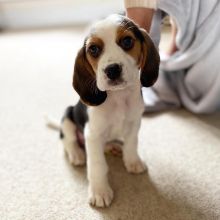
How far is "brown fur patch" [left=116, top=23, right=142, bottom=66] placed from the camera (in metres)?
0.99

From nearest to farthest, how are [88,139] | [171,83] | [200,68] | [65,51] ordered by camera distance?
[88,139]
[200,68]
[171,83]
[65,51]

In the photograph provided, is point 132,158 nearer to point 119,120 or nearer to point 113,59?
point 119,120

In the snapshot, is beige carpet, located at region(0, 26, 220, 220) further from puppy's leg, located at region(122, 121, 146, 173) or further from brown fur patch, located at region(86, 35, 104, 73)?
brown fur patch, located at region(86, 35, 104, 73)

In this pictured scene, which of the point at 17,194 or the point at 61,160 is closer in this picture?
the point at 17,194

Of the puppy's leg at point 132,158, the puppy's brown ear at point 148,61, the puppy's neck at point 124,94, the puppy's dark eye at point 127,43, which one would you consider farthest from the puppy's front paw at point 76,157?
the puppy's dark eye at point 127,43

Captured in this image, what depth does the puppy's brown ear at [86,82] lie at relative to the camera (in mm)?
1078

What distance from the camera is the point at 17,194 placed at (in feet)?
4.18

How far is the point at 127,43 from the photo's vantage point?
1003 millimetres

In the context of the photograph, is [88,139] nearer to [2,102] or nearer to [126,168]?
[126,168]

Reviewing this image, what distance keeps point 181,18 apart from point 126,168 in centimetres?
66

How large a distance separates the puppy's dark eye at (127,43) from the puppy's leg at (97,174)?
1.12ft

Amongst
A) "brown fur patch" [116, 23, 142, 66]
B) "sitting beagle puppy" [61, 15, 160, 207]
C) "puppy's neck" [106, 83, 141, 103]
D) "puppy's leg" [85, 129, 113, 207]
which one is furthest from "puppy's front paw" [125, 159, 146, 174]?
"brown fur patch" [116, 23, 142, 66]

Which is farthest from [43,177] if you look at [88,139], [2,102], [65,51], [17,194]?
[65,51]

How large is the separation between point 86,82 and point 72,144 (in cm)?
41
